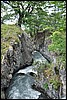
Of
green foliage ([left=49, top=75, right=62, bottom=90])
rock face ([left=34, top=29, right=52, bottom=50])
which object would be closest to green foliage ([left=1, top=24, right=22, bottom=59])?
green foliage ([left=49, top=75, right=62, bottom=90])

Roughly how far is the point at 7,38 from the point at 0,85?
3424 mm

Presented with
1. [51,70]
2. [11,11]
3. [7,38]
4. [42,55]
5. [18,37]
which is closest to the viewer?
[51,70]

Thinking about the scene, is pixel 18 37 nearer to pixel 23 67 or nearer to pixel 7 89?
pixel 23 67

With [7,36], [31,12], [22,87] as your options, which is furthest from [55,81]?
[31,12]

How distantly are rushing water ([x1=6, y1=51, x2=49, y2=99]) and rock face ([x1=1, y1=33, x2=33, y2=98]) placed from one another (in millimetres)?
353

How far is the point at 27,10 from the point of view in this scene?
17609 mm

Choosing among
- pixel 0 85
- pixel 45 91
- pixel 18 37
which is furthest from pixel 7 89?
pixel 18 37

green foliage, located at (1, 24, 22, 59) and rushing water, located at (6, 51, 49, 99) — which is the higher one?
green foliage, located at (1, 24, 22, 59)

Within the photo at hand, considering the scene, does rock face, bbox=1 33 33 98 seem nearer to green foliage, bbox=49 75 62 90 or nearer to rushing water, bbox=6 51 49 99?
rushing water, bbox=6 51 49 99

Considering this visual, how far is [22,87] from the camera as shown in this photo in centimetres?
1220

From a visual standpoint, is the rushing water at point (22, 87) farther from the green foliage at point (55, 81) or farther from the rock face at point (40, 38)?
Answer: the rock face at point (40, 38)

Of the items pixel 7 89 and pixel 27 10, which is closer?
pixel 7 89

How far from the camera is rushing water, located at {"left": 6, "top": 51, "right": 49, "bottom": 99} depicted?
11.4 meters

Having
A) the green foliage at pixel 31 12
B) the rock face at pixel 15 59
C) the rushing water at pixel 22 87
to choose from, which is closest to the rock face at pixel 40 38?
the green foliage at pixel 31 12
